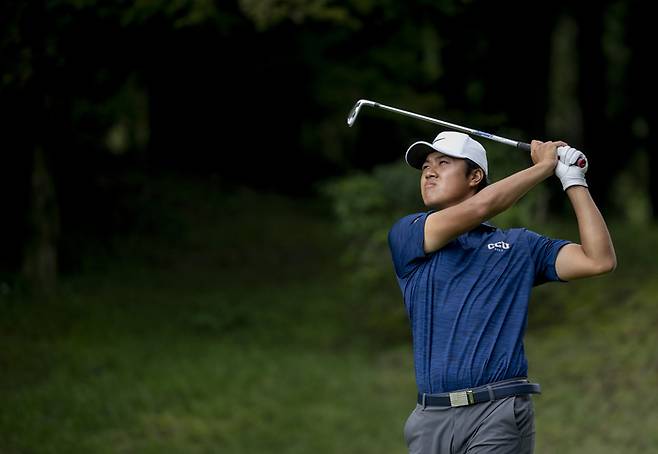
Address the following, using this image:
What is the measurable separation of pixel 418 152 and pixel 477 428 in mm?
1100

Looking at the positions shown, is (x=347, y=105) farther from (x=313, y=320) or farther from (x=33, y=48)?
(x=33, y=48)

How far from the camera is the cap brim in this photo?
446 cm

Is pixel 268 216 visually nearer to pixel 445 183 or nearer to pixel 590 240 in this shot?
pixel 445 183

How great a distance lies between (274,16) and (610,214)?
1193cm

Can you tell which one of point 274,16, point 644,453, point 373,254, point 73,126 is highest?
point 274,16

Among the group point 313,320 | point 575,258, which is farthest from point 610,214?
point 575,258

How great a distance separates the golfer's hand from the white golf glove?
1.2 inches

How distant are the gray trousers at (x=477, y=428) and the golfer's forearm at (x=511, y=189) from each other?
2.34ft

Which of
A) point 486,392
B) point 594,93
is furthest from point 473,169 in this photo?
point 594,93

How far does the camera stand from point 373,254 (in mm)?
13680

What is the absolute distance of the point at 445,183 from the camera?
4.45 m

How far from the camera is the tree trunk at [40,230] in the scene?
1370cm

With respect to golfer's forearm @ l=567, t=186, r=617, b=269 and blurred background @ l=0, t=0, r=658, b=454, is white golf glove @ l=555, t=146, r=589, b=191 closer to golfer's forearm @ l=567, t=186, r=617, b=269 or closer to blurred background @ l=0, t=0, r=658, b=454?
golfer's forearm @ l=567, t=186, r=617, b=269

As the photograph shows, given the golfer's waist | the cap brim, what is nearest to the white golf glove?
the cap brim
